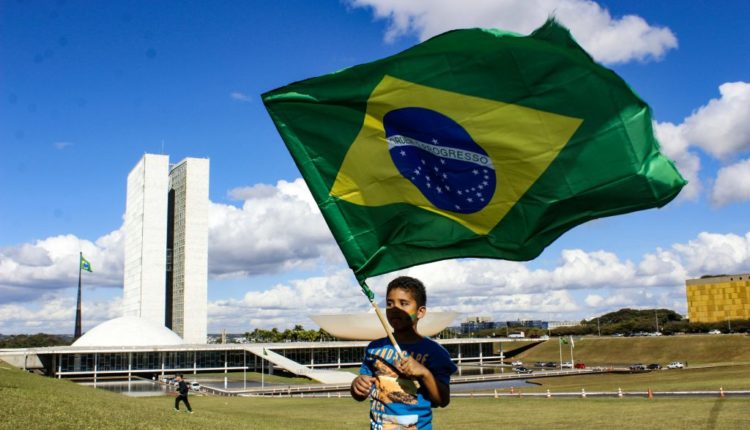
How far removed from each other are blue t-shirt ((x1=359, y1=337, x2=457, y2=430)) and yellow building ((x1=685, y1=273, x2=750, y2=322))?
131866 millimetres

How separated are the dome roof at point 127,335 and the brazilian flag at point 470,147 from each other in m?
84.1

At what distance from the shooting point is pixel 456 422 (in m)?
22.3

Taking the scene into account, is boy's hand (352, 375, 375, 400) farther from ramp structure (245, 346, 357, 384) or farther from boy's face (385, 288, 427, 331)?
ramp structure (245, 346, 357, 384)

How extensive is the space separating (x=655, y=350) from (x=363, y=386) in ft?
327

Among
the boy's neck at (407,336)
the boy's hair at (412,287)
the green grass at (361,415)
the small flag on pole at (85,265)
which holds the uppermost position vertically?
the small flag on pole at (85,265)

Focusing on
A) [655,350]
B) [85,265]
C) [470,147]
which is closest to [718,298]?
[655,350]

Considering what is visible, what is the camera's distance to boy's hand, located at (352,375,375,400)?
4.27 metres

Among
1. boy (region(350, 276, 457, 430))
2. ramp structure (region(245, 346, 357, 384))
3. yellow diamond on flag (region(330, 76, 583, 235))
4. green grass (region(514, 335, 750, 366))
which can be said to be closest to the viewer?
boy (region(350, 276, 457, 430))

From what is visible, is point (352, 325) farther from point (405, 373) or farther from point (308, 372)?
point (405, 373)

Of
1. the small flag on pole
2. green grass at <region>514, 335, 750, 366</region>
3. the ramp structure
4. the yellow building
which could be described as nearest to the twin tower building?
the small flag on pole

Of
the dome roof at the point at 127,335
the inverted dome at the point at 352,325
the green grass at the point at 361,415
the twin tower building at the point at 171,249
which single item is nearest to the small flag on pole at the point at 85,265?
the twin tower building at the point at 171,249

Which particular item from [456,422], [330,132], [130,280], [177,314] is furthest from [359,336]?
[330,132]

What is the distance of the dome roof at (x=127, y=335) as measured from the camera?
83625mm

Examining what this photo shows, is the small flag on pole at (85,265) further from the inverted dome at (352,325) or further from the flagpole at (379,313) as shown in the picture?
the flagpole at (379,313)
